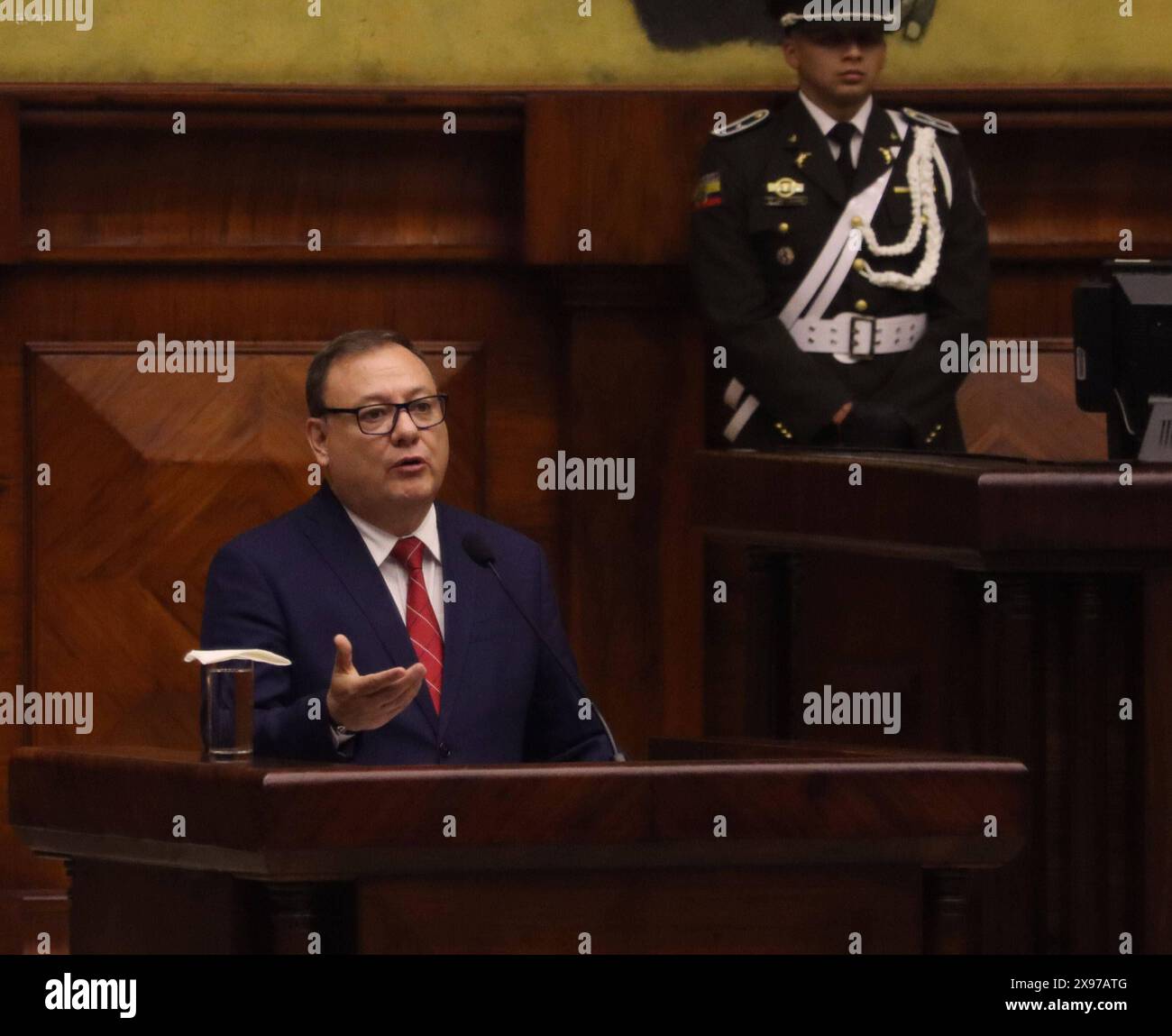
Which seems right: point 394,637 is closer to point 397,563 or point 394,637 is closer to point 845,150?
point 397,563

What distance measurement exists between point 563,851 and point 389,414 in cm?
100

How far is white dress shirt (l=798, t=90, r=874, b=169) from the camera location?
4914 mm

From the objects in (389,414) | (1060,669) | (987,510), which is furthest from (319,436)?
(1060,669)

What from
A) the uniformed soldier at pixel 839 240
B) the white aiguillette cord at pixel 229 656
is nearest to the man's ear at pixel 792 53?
the uniformed soldier at pixel 839 240

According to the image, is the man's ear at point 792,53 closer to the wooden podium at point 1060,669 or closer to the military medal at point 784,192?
the military medal at point 784,192

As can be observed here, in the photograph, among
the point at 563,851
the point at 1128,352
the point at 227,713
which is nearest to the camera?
the point at 563,851

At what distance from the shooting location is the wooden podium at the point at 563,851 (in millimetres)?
2502

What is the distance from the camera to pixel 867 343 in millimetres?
4898

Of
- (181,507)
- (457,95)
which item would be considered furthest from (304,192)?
(181,507)

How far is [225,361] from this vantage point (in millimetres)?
5191

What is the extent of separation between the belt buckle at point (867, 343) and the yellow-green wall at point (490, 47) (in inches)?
25.8

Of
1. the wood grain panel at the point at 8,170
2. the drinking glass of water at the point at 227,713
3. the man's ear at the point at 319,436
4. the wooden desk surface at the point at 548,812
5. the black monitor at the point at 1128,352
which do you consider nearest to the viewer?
the wooden desk surface at the point at 548,812

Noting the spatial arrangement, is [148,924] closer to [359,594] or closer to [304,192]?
[359,594]

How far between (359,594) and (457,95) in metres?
2.09
